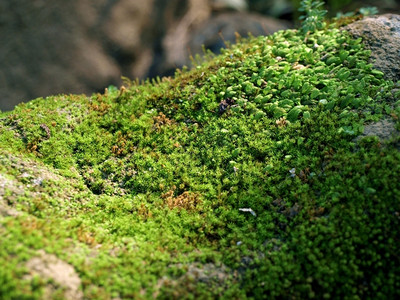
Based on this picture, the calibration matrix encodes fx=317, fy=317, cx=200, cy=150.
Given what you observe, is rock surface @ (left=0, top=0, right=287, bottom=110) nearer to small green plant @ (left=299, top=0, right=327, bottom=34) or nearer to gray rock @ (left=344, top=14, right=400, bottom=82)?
small green plant @ (left=299, top=0, right=327, bottom=34)

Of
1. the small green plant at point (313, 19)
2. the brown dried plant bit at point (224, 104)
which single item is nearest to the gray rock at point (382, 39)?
the small green plant at point (313, 19)

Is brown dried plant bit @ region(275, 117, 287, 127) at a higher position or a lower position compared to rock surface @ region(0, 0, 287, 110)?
lower

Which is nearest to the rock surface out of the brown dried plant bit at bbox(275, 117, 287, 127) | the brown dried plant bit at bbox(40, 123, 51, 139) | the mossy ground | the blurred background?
the blurred background

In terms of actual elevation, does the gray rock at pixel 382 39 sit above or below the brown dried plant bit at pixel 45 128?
above

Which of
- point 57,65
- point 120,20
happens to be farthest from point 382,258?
point 120,20

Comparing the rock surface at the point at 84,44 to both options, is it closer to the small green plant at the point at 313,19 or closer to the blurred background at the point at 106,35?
the blurred background at the point at 106,35

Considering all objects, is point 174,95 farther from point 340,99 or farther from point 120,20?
point 120,20
